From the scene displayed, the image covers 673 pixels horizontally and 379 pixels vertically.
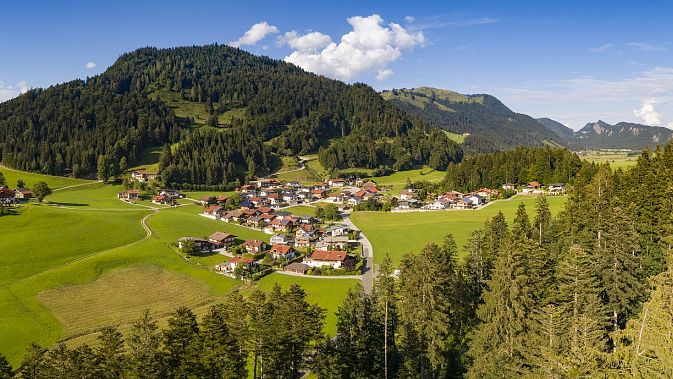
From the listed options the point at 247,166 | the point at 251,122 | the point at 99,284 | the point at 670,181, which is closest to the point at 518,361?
the point at 670,181

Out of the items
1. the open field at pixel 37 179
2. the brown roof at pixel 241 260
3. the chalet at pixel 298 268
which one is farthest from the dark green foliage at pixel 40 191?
the chalet at pixel 298 268

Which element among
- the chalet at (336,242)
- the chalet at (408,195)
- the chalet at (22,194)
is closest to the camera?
the chalet at (336,242)

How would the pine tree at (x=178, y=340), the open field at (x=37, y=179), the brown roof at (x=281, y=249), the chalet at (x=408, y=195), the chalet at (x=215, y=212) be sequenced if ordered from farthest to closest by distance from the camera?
the open field at (x=37, y=179), the chalet at (x=408, y=195), the chalet at (x=215, y=212), the brown roof at (x=281, y=249), the pine tree at (x=178, y=340)

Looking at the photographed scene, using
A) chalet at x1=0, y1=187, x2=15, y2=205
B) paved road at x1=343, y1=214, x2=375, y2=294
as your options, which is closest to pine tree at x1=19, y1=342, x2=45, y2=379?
paved road at x1=343, y1=214, x2=375, y2=294

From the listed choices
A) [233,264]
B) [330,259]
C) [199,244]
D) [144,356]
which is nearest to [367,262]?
[330,259]

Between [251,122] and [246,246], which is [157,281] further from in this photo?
[251,122]

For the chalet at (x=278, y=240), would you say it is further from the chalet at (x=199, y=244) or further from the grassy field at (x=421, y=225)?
the grassy field at (x=421, y=225)

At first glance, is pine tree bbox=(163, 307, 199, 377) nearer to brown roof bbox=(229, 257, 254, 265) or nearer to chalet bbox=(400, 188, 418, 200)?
brown roof bbox=(229, 257, 254, 265)
